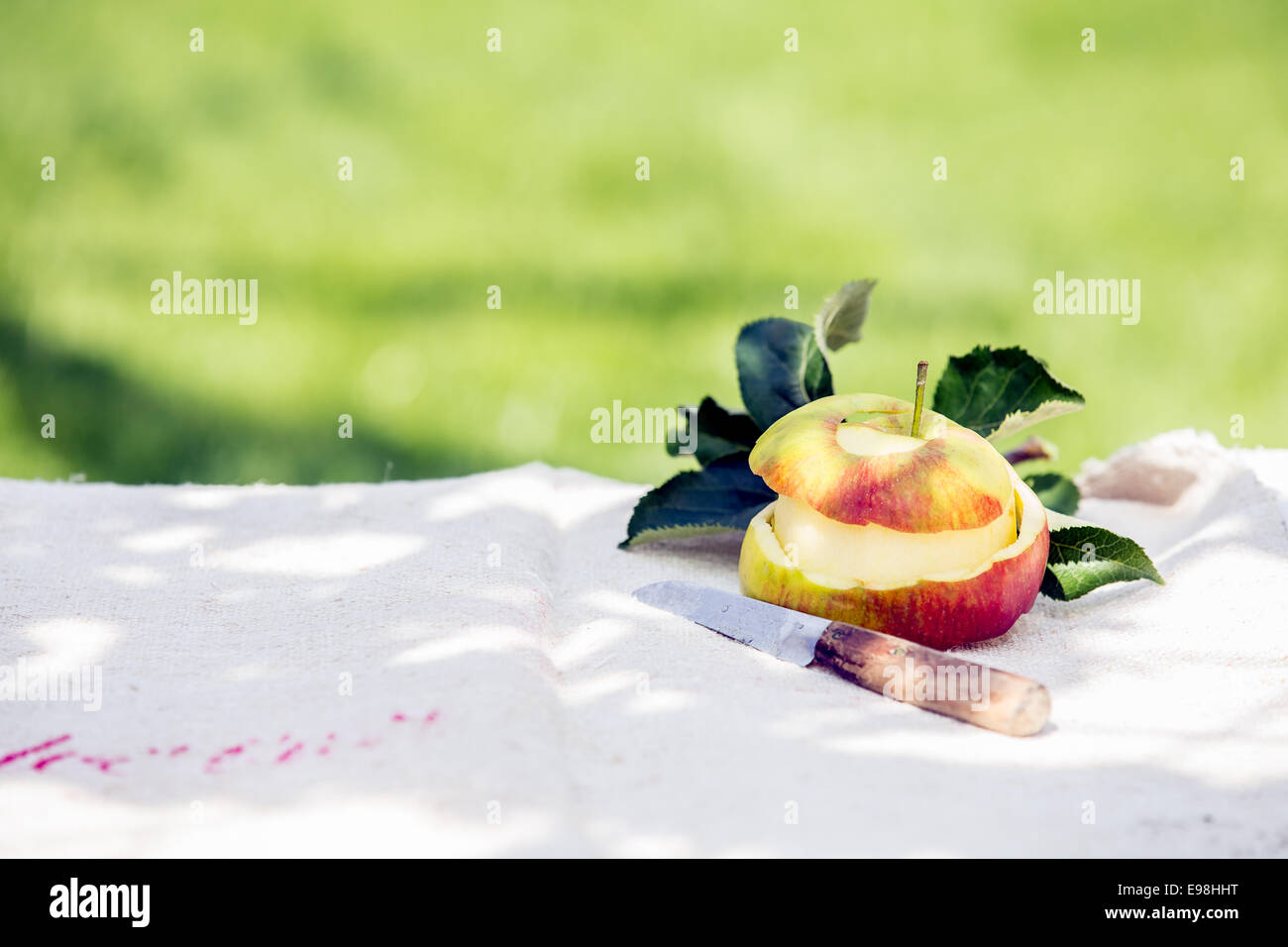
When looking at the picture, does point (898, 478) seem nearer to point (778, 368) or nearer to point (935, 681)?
point (935, 681)

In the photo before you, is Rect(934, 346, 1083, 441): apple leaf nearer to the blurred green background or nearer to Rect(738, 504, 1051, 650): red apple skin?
Rect(738, 504, 1051, 650): red apple skin

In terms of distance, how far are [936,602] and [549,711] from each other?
0.36 m

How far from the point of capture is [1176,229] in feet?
8.69

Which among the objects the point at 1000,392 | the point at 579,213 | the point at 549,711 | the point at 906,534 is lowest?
the point at 549,711

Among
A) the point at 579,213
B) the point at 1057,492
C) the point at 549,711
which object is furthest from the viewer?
the point at 579,213

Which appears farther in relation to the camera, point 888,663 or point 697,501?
point 697,501

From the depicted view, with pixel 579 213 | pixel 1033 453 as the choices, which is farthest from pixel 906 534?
pixel 579 213

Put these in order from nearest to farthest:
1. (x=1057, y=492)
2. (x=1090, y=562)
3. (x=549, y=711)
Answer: (x=549, y=711)
(x=1090, y=562)
(x=1057, y=492)

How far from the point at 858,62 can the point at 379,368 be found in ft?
4.85

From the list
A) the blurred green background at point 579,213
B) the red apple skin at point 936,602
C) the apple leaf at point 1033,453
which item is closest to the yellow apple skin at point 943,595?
the red apple skin at point 936,602

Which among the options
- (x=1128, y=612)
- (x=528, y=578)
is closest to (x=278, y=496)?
(x=528, y=578)

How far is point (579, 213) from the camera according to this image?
8.64 feet

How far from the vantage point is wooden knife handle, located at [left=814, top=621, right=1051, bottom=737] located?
0.87m

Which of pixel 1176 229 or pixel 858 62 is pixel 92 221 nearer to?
pixel 858 62
